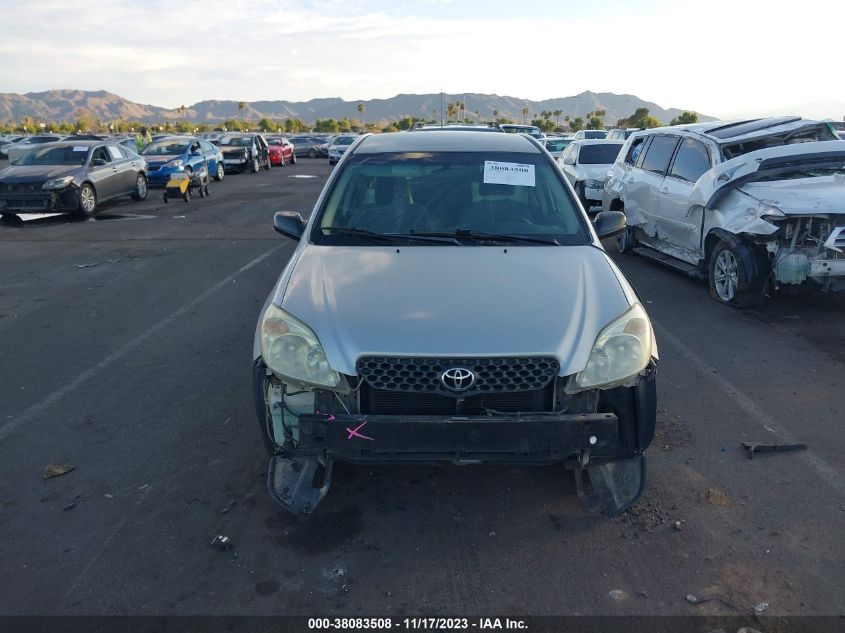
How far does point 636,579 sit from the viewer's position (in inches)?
122

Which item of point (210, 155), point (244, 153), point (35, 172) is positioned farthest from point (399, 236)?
point (244, 153)

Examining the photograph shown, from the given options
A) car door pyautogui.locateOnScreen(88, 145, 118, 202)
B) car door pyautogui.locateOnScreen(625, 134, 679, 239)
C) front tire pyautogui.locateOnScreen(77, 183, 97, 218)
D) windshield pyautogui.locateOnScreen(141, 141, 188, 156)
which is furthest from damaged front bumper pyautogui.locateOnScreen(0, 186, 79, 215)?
car door pyautogui.locateOnScreen(625, 134, 679, 239)

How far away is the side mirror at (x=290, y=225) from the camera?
479 cm

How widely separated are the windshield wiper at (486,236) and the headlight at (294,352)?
1.22 m

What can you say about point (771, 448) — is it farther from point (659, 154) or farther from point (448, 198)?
point (659, 154)

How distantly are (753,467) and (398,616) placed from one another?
8.02 feet

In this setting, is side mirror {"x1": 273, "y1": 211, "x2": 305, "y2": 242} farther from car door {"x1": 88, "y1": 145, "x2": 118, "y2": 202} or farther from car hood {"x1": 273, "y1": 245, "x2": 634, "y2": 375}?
car door {"x1": 88, "y1": 145, "x2": 118, "y2": 202}

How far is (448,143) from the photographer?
509 cm

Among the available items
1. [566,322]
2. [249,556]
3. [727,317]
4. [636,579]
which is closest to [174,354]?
[249,556]

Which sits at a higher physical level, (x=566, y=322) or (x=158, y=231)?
(x=566, y=322)

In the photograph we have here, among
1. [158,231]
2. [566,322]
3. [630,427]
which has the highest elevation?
[566,322]

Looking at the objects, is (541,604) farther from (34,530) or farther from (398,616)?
(34,530)

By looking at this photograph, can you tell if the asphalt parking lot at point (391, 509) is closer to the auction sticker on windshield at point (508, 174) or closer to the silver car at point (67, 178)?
the auction sticker on windshield at point (508, 174)

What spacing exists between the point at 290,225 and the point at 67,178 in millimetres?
12265
